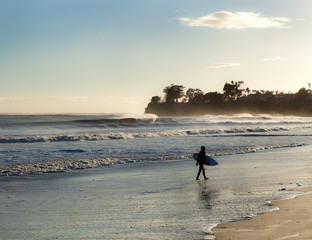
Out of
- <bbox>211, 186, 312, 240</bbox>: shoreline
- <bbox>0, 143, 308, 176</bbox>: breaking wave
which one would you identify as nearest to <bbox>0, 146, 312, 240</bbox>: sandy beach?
<bbox>211, 186, 312, 240</bbox>: shoreline

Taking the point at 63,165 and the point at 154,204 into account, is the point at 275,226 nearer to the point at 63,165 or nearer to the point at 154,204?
the point at 154,204

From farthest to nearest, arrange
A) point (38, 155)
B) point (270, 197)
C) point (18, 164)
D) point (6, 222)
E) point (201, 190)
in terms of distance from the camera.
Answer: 1. point (38, 155)
2. point (18, 164)
3. point (201, 190)
4. point (270, 197)
5. point (6, 222)

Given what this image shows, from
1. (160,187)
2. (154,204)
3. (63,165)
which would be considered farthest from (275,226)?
(63,165)

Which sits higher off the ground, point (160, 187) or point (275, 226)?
point (275, 226)

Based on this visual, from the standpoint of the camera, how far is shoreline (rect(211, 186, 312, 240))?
7.73 m

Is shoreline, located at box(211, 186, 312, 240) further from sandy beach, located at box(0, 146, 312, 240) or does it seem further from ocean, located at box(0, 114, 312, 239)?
ocean, located at box(0, 114, 312, 239)

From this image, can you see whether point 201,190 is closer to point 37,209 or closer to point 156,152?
point 37,209

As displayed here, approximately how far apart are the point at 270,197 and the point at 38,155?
15.6 metres

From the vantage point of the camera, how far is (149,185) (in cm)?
1421

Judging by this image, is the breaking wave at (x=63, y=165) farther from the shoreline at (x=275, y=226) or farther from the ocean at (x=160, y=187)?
the shoreline at (x=275, y=226)

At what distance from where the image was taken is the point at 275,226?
838cm

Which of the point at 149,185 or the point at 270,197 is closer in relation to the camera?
the point at 270,197

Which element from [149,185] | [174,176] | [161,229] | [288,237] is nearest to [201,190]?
[149,185]

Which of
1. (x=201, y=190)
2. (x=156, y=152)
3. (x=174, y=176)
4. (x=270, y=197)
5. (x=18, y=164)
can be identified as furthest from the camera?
(x=156, y=152)
